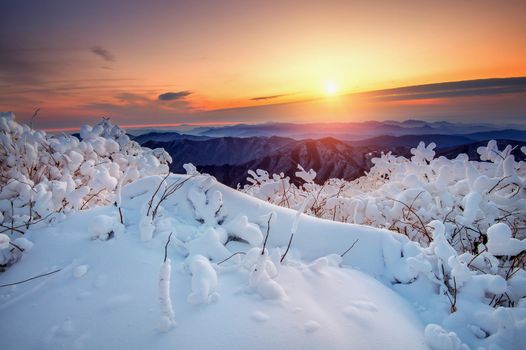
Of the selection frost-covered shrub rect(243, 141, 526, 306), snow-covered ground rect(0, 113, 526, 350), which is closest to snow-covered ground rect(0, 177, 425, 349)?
snow-covered ground rect(0, 113, 526, 350)

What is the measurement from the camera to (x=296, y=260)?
2.12 m

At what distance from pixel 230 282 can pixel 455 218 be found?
251 centimetres

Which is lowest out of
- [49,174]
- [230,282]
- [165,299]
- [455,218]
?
[455,218]

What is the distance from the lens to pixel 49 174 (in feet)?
13.7

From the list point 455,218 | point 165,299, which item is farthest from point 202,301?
point 455,218

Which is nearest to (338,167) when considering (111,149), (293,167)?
(293,167)

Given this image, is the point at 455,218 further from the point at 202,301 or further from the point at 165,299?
the point at 165,299

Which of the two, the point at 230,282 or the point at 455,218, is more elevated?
the point at 230,282

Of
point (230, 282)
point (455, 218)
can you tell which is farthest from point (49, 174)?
point (455, 218)

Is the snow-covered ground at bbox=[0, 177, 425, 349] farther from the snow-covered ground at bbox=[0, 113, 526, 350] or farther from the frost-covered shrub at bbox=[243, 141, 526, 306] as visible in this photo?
the frost-covered shrub at bbox=[243, 141, 526, 306]

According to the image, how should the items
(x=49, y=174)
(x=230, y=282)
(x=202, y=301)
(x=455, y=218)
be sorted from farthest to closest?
(x=49, y=174), (x=455, y=218), (x=230, y=282), (x=202, y=301)

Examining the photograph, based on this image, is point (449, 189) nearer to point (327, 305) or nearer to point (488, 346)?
point (488, 346)

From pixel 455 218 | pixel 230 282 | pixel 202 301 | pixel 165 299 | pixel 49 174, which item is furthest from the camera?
pixel 49 174

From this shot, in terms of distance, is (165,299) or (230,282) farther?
(230,282)
